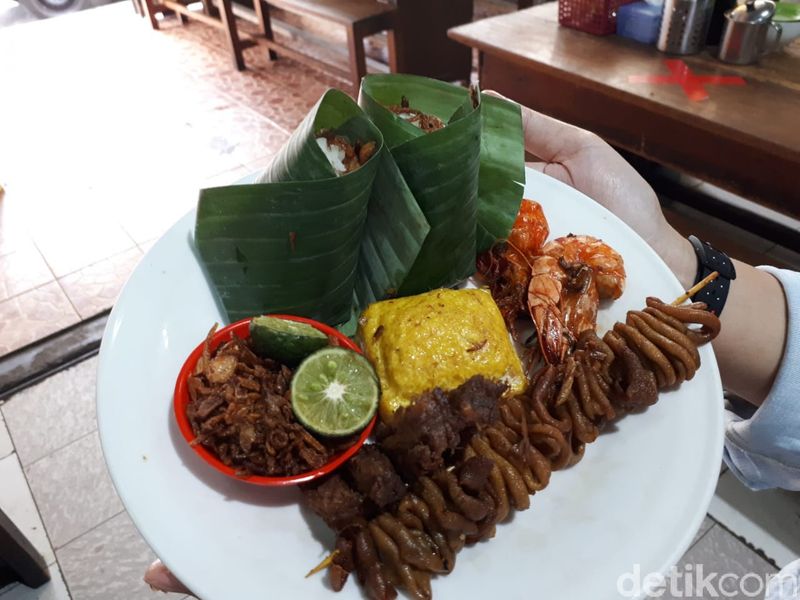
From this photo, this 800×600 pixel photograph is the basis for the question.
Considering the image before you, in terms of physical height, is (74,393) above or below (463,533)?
below

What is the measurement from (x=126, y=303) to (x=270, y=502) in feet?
2.57

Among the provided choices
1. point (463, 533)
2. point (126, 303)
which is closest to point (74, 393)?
point (126, 303)

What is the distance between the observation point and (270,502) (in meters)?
1.56

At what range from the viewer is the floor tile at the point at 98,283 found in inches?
163

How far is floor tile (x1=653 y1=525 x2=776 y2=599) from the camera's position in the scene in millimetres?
2717

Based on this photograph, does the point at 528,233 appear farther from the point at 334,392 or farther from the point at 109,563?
the point at 109,563

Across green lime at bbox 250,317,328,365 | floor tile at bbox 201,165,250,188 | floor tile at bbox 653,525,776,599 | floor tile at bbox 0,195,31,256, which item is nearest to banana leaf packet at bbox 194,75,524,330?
green lime at bbox 250,317,328,365

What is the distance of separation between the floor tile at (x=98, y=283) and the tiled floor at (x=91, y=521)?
992 millimetres

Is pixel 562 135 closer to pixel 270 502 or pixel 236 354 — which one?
pixel 236 354

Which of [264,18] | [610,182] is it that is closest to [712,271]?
[610,182]

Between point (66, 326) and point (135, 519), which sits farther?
point (66, 326)

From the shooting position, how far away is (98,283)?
14.2 ft

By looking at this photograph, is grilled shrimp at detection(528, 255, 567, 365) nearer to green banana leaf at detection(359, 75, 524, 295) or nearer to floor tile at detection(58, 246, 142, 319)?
green banana leaf at detection(359, 75, 524, 295)

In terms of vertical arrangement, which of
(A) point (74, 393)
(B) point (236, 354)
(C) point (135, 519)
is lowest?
(A) point (74, 393)
